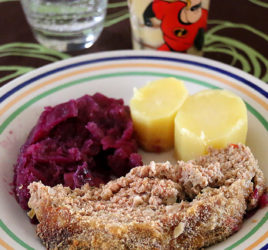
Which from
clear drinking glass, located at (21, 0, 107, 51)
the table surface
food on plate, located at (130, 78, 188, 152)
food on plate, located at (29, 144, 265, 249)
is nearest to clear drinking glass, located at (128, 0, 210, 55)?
the table surface

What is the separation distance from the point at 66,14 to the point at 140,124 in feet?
4.68

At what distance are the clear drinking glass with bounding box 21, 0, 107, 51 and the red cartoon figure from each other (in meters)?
0.63

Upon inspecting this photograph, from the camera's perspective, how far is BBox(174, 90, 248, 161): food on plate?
2.88 m

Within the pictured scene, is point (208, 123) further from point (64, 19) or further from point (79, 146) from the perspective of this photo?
point (64, 19)

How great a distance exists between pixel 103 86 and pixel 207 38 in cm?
123

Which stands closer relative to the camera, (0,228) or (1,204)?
(0,228)

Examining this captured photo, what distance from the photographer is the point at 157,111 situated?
3.13 metres

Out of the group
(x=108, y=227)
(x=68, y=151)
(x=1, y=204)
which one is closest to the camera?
(x=108, y=227)

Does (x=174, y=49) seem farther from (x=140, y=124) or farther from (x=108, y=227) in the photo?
(x=108, y=227)

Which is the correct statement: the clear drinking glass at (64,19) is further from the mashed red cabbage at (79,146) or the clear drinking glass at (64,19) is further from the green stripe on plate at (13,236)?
the green stripe on plate at (13,236)

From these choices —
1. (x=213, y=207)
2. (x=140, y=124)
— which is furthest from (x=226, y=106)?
(x=213, y=207)

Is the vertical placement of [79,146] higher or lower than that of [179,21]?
lower

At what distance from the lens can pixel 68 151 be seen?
2955 mm

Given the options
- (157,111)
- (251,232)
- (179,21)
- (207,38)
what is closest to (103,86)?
(157,111)
